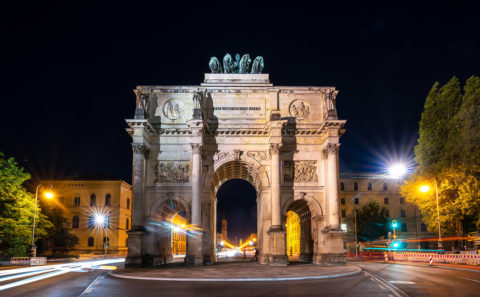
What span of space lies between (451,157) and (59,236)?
161 feet

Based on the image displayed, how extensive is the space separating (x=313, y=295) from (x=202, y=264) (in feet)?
57.4

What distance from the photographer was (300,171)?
33.2m

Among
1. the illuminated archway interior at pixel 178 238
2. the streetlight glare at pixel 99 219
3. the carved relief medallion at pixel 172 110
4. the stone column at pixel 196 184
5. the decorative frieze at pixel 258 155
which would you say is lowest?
the illuminated archway interior at pixel 178 238

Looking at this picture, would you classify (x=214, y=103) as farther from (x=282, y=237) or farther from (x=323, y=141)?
(x=282, y=237)

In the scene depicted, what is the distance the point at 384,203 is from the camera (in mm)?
77375

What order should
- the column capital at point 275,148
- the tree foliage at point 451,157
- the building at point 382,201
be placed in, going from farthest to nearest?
the building at point 382,201 < the tree foliage at point 451,157 < the column capital at point 275,148

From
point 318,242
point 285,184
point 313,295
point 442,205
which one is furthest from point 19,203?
point 442,205

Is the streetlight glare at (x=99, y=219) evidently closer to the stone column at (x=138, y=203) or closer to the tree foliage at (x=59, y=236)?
the tree foliage at (x=59, y=236)

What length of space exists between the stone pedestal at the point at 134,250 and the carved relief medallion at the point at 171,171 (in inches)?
181

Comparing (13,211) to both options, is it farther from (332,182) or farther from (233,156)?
(332,182)

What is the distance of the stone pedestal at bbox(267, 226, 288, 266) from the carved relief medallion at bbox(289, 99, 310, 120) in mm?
8951

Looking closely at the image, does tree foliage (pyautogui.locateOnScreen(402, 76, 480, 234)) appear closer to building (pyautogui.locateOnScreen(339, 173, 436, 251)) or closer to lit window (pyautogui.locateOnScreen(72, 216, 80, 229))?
building (pyautogui.locateOnScreen(339, 173, 436, 251))

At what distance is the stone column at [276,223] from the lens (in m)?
29.7

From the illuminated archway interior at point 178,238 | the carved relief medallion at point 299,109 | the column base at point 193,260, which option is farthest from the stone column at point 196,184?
the illuminated archway interior at point 178,238
